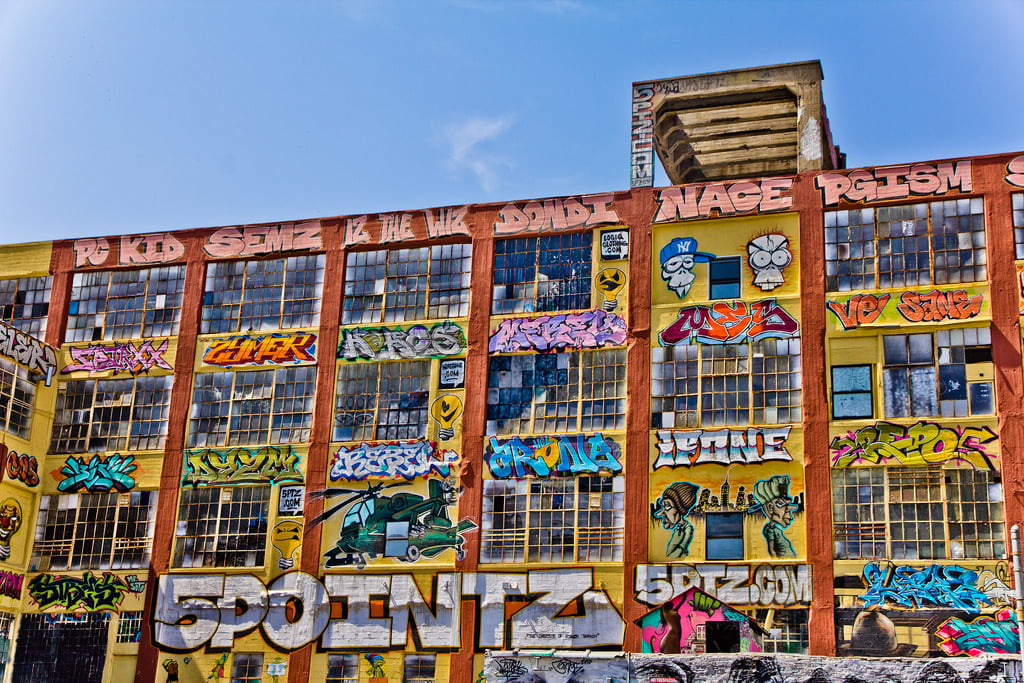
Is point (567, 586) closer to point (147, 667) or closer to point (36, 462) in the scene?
point (147, 667)

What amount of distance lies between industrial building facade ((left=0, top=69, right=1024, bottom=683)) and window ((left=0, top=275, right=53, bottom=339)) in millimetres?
451

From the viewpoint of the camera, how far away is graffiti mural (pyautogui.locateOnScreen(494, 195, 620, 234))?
3806cm

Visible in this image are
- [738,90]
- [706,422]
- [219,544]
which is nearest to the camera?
[706,422]

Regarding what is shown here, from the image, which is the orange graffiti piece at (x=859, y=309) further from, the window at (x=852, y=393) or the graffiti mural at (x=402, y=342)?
the graffiti mural at (x=402, y=342)

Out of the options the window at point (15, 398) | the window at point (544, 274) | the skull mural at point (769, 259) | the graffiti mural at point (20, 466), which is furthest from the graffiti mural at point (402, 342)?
the graffiti mural at point (20, 466)

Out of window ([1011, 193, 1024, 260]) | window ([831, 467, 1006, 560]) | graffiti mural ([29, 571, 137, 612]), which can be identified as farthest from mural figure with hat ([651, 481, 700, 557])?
graffiti mural ([29, 571, 137, 612])

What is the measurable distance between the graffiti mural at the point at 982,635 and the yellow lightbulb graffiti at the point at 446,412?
14.4m

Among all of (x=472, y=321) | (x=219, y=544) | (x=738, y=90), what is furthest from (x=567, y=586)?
(x=738, y=90)

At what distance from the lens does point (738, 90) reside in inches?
1597

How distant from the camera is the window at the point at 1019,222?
3434 cm

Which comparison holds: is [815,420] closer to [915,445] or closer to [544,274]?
[915,445]

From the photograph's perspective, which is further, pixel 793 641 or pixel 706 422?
pixel 706 422

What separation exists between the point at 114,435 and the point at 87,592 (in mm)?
4937

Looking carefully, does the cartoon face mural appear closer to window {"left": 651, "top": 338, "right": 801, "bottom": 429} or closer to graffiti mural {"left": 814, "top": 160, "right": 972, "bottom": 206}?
window {"left": 651, "top": 338, "right": 801, "bottom": 429}
